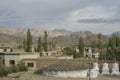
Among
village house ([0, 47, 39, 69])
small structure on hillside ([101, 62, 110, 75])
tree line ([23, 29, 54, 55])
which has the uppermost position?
tree line ([23, 29, 54, 55])

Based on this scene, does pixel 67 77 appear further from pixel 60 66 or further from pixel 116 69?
pixel 116 69

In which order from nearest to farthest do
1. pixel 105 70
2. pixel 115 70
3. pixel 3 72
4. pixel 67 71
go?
pixel 67 71 → pixel 3 72 → pixel 115 70 → pixel 105 70

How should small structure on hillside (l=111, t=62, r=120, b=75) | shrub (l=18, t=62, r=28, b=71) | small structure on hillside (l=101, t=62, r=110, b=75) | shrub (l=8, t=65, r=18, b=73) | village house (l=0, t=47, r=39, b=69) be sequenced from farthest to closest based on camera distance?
village house (l=0, t=47, r=39, b=69), shrub (l=18, t=62, r=28, b=71), shrub (l=8, t=65, r=18, b=73), small structure on hillside (l=101, t=62, r=110, b=75), small structure on hillside (l=111, t=62, r=120, b=75)

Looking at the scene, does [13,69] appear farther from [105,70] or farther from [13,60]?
[105,70]

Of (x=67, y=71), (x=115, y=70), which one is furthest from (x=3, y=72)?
(x=115, y=70)

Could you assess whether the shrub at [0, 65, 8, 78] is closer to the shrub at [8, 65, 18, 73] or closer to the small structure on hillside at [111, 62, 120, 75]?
the shrub at [8, 65, 18, 73]

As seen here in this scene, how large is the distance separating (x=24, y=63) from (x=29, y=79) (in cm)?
1358

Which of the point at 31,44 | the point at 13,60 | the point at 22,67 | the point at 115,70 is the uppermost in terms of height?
the point at 31,44

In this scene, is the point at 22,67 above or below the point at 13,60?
below

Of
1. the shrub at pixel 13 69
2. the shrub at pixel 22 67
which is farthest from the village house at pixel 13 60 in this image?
the shrub at pixel 13 69

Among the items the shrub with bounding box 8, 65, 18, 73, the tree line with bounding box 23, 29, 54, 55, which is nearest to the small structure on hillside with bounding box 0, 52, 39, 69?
the shrub with bounding box 8, 65, 18, 73

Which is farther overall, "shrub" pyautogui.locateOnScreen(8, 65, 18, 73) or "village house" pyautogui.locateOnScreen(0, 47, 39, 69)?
"village house" pyautogui.locateOnScreen(0, 47, 39, 69)

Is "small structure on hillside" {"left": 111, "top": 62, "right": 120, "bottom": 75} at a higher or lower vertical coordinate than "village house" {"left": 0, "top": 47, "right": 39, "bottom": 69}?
lower

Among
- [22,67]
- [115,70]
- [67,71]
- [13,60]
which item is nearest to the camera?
[67,71]
